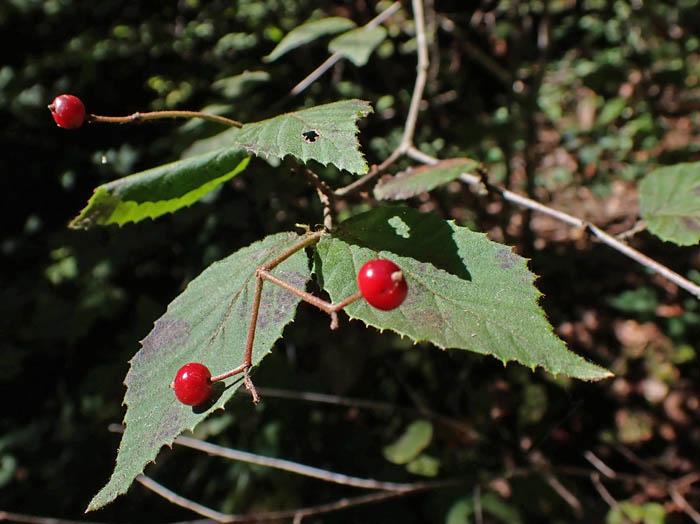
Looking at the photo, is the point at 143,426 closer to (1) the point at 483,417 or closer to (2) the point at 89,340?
(2) the point at 89,340

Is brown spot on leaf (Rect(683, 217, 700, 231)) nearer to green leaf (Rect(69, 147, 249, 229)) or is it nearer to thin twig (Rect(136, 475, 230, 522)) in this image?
green leaf (Rect(69, 147, 249, 229))

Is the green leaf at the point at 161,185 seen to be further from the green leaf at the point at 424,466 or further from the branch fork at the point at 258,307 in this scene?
the green leaf at the point at 424,466

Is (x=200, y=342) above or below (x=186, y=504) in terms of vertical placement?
above

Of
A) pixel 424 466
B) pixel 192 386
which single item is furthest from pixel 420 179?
pixel 424 466

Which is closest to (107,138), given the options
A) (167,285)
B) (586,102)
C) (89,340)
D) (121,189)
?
(167,285)

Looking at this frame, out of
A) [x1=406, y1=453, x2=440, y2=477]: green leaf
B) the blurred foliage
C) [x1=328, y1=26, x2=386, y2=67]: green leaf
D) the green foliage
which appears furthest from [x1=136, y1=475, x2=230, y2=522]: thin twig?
the green foliage

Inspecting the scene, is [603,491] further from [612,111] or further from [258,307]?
[612,111]
